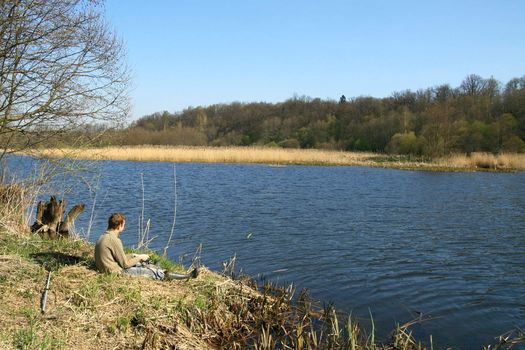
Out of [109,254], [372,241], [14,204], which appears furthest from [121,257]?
[372,241]

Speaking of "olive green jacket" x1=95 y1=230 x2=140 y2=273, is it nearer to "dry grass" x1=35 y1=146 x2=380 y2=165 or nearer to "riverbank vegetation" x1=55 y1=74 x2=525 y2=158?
"riverbank vegetation" x1=55 y1=74 x2=525 y2=158

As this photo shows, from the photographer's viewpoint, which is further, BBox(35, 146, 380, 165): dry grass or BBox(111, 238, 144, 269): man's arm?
BBox(35, 146, 380, 165): dry grass

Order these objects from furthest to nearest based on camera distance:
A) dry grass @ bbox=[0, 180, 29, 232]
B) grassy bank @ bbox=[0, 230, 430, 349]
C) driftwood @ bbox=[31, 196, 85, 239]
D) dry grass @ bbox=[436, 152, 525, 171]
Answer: dry grass @ bbox=[436, 152, 525, 171], driftwood @ bbox=[31, 196, 85, 239], dry grass @ bbox=[0, 180, 29, 232], grassy bank @ bbox=[0, 230, 430, 349]

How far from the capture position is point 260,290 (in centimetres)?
802

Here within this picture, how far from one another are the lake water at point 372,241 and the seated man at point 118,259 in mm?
2592

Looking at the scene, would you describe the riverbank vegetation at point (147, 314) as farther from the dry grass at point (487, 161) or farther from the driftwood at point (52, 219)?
the dry grass at point (487, 161)

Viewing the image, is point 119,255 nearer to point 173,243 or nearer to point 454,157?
point 173,243

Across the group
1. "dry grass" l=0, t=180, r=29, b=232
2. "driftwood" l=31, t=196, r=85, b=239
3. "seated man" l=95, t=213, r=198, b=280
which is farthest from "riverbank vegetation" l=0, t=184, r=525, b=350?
"driftwood" l=31, t=196, r=85, b=239

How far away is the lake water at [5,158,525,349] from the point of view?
7852 millimetres

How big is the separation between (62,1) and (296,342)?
20.6ft

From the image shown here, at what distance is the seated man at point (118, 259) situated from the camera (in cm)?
683

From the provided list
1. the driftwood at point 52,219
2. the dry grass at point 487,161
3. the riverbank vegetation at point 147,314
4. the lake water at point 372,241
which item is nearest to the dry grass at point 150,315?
the riverbank vegetation at point 147,314

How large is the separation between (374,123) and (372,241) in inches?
2079

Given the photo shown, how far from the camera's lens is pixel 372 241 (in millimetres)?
12688
